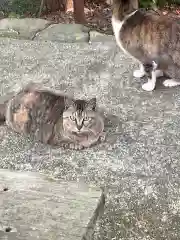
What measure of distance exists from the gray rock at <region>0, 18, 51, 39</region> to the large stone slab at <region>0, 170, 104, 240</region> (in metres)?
2.89

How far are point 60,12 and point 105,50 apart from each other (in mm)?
1899

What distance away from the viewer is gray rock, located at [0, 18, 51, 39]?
4797 mm

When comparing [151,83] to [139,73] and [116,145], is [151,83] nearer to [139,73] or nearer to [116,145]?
[139,73]

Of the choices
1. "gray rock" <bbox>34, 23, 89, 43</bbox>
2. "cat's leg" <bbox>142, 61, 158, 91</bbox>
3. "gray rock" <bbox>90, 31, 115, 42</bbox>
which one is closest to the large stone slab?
"cat's leg" <bbox>142, 61, 158, 91</bbox>

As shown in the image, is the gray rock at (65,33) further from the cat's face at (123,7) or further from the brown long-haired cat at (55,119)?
the brown long-haired cat at (55,119)

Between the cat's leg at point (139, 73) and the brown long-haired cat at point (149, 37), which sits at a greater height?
the brown long-haired cat at point (149, 37)

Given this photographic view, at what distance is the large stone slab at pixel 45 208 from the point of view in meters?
1.78

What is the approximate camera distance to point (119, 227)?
2277mm

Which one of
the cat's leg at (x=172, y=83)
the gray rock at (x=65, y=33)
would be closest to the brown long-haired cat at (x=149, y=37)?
the cat's leg at (x=172, y=83)


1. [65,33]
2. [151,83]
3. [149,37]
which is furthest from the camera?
[65,33]

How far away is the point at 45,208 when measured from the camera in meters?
1.89

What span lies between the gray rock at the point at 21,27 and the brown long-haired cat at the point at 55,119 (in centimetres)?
188

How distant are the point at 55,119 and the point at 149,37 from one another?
0.98 meters

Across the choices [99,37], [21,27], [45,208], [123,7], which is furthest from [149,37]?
[21,27]
